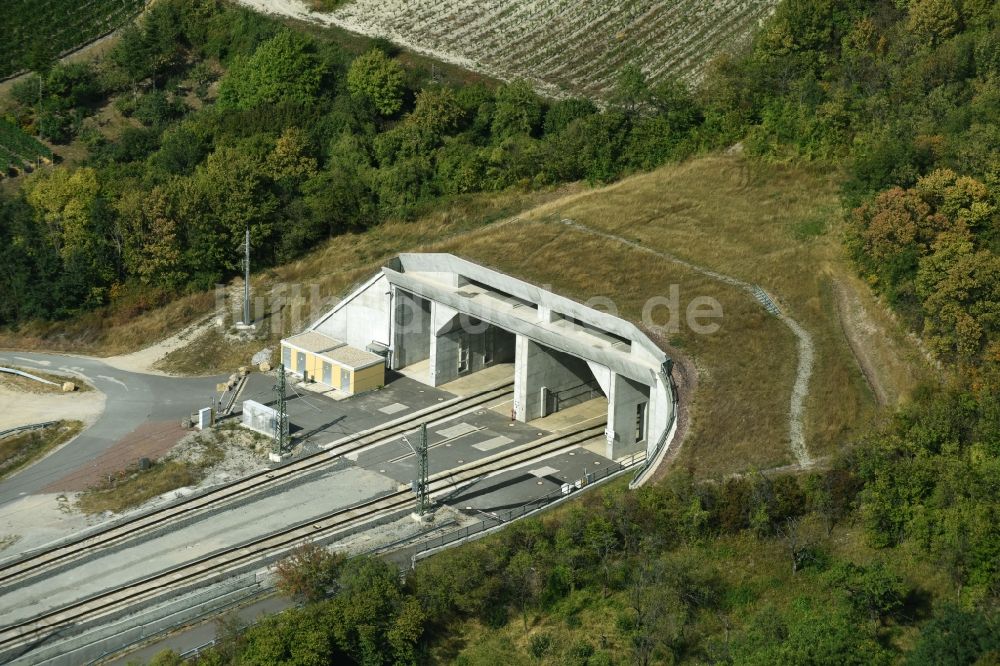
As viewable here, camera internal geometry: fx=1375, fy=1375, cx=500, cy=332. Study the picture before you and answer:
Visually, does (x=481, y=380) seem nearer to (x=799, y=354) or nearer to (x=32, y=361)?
(x=799, y=354)

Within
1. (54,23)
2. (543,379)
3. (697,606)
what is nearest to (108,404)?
(543,379)

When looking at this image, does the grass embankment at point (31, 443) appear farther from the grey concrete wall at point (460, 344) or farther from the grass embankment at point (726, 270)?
the grey concrete wall at point (460, 344)

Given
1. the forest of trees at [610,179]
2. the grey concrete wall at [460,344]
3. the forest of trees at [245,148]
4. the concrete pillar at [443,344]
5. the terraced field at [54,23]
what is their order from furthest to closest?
the terraced field at [54,23] → the forest of trees at [245,148] → the grey concrete wall at [460,344] → the concrete pillar at [443,344] → the forest of trees at [610,179]

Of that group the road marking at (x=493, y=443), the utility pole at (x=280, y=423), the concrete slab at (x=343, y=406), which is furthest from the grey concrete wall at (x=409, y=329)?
the utility pole at (x=280, y=423)

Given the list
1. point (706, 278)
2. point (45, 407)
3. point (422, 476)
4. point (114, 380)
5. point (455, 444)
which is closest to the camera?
point (422, 476)

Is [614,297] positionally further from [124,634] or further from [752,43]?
[752,43]

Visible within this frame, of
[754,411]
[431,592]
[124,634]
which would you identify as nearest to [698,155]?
[754,411]
